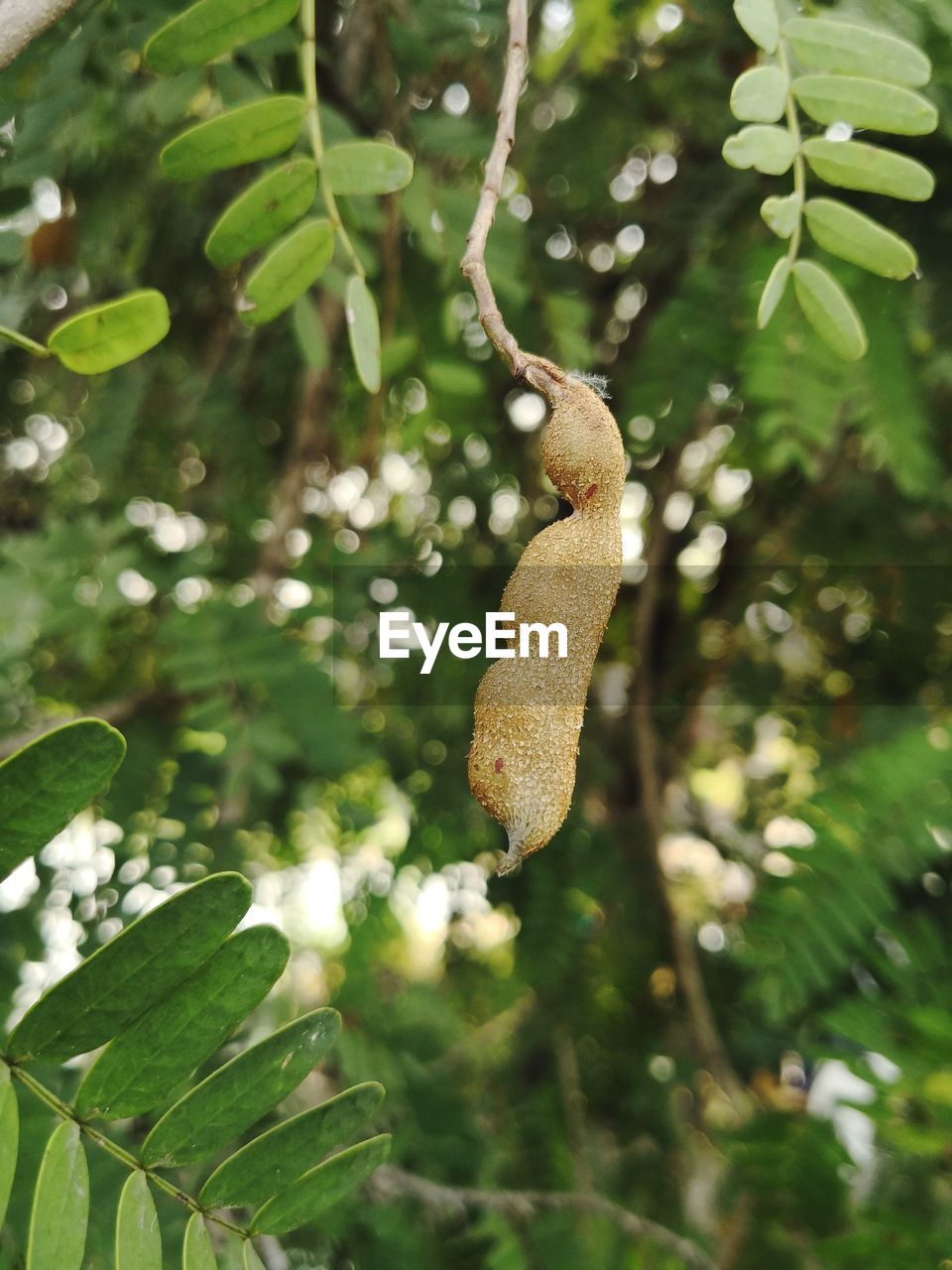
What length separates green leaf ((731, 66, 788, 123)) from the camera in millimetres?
452

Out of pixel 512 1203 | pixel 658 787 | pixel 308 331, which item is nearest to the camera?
pixel 308 331

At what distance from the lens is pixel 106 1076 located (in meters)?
0.38

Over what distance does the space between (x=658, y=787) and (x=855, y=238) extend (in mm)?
978

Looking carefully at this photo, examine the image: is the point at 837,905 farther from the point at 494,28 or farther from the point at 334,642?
the point at 494,28

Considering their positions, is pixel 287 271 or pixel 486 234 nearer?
pixel 486 234

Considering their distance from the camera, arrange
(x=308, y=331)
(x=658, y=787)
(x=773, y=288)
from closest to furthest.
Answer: (x=773, y=288)
(x=308, y=331)
(x=658, y=787)

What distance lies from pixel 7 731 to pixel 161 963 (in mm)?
727

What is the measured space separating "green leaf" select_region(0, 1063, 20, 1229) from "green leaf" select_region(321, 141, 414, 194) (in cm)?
39

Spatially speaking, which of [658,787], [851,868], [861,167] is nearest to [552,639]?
[861,167]

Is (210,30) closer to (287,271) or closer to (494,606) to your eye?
(287,271)

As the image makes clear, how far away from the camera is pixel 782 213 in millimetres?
468

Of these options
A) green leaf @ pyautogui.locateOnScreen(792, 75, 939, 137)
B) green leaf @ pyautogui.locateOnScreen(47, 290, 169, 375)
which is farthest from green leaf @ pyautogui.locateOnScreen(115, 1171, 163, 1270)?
green leaf @ pyautogui.locateOnScreen(792, 75, 939, 137)

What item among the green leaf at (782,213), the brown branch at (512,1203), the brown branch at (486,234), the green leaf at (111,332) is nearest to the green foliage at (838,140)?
the green leaf at (782,213)

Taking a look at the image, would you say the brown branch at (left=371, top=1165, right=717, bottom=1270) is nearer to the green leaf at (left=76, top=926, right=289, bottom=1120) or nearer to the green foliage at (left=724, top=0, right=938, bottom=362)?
the green leaf at (left=76, top=926, right=289, bottom=1120)
